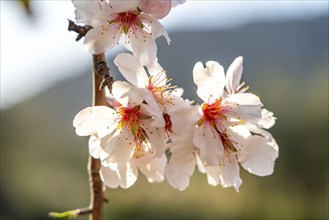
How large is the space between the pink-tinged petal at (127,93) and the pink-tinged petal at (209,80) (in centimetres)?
12

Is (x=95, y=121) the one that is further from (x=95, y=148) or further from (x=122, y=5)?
(x=122, y=5)

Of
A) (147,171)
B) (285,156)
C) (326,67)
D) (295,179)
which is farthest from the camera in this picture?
(326,67)

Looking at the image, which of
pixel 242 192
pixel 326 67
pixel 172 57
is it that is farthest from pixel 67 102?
pixel 242 192

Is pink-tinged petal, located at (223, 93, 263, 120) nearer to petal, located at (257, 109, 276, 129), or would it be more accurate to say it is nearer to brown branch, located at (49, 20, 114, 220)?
petal, located at (257, 109, 276, 129)

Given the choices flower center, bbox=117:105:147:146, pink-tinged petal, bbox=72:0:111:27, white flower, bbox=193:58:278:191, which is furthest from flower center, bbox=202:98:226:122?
pink-tinged petal, bbox=72:0:111:27

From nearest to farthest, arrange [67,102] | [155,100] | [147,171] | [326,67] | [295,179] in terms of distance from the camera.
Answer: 1. [155,100]
2. [147,171]
3. [295,179]
4. [326,67]
5. [67,102]

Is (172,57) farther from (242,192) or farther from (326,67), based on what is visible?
(242,192)

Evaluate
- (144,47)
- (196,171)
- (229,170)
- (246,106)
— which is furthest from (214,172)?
(196,171)

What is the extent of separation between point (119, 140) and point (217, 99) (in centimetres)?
17

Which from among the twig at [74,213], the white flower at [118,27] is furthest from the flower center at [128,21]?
the twig at [74,213]

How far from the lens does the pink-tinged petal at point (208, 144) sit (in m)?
0.86

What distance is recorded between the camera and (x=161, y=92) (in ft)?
2.91

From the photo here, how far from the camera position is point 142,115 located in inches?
33.7

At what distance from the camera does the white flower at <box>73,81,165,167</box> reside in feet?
2.80
